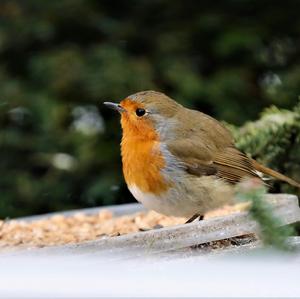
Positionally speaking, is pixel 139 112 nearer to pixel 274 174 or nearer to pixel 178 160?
pixel 178 160

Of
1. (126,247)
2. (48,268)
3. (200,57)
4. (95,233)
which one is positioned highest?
(200,57)

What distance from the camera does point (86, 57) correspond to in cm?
553

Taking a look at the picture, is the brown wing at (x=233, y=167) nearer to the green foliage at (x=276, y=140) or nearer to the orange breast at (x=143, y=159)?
the green foliage at (x=276, y=140)

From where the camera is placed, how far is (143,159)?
369cm

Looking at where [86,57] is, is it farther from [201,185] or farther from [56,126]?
[201,185]

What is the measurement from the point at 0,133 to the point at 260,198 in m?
4.25

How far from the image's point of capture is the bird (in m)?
3.58

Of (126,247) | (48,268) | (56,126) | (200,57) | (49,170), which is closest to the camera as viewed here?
(48,268)

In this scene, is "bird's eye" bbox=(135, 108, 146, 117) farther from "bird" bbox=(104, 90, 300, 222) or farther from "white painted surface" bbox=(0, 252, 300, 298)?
"white painted surface" bbox=(0, 252, 300, 298)

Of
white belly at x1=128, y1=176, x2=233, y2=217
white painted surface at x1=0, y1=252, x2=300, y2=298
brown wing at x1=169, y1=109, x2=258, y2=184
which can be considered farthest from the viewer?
brown wing at x1=169, y1=109, x2=258, y2=184

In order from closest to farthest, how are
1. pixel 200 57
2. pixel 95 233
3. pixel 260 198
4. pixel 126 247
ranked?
1. pixel 260 198
2. pixel 126 247
3. pixel 95 233
4. pixel 200 57

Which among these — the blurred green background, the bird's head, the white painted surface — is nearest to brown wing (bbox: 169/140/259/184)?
the bird's head

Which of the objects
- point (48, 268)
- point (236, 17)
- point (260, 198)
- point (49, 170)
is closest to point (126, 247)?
point (48, 268)

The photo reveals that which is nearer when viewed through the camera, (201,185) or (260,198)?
(260,198)
